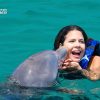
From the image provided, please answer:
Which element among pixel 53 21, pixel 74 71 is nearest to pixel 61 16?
pixel 53 21

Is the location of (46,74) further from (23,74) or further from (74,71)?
(74,71)

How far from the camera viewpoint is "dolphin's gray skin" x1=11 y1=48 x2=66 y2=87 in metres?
5.68

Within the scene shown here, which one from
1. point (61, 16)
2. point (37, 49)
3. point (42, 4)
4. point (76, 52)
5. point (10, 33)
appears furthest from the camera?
point (42, 4)

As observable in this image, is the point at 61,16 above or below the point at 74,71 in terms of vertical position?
above

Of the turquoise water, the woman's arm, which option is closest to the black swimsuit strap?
the woman's arm

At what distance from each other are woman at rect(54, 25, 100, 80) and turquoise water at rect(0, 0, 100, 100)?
1.41m

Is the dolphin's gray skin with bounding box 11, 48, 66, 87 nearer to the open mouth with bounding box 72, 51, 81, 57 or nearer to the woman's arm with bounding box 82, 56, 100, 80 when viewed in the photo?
the open mouth with bounding box 72, 51, 81, 57

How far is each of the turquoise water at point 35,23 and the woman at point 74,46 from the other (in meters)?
1.41

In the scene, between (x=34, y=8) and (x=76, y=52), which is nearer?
(x=76, y=52)

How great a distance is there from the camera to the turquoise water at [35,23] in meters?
9.36

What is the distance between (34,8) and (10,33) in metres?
1.59


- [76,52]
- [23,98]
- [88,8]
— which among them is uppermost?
[88,8]

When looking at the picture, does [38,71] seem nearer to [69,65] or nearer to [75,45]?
[69,65]

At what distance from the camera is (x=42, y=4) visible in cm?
1179
